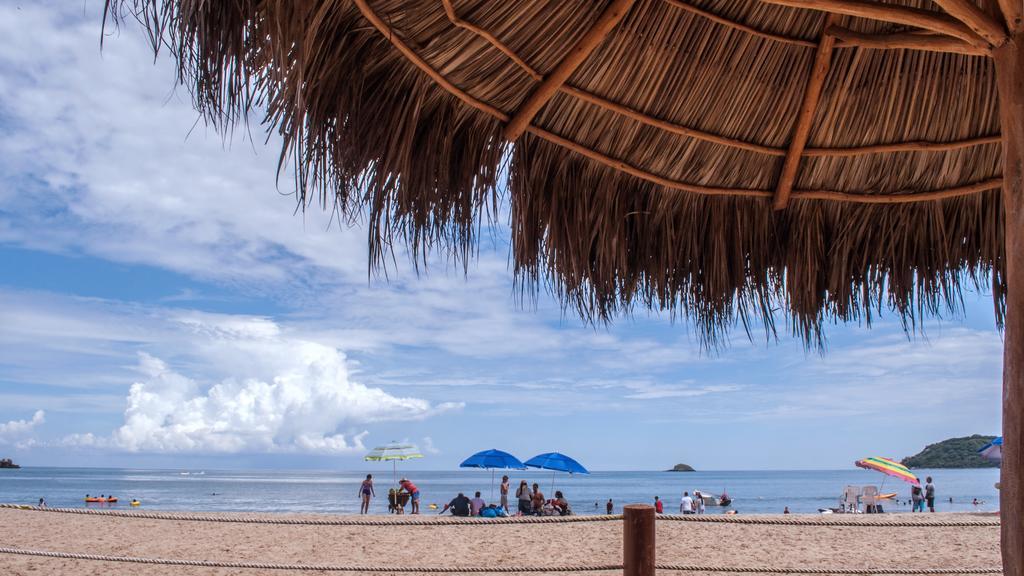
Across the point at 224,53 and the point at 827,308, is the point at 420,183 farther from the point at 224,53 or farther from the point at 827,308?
the point at 827,308

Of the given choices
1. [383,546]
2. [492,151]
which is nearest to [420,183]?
[492,151]

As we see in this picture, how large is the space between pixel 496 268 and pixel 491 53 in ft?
2.49

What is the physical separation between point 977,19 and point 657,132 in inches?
41.5

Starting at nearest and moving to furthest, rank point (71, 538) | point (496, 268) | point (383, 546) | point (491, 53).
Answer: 1. point (491, 53)
2. point (496, 268)
3. point (383, 546)
4. point (71, 538)

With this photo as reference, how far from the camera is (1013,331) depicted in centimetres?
165

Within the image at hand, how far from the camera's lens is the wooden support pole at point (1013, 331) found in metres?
1.58

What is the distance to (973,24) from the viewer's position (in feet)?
6.02

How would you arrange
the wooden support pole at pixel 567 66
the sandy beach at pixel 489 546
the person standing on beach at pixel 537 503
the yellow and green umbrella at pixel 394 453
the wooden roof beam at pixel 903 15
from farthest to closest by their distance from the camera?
1. the yellow and green umbrella at pixel 394 453
2. the person standing on beach at pixel 537 503
3. the sandy beach at pixel 489 546
4. the wooden support pole at pixel 567 66
5. the wooden roof beam at pixel 903 15

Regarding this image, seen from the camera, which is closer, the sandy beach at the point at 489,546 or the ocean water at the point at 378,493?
the sandy beach at the point at 489,546

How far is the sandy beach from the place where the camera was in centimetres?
529

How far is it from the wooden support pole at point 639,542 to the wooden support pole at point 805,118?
1.36m

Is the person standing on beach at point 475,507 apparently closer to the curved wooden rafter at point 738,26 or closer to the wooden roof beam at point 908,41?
the curved wooden rafter at point 738,26

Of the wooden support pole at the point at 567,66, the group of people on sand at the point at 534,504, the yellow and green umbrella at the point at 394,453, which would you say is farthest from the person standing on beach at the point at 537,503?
the wooden support pole at the point at 567,66

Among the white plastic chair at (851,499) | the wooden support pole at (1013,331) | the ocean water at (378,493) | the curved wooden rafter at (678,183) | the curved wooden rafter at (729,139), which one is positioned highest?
the curved wooden rafter at (729,139)
